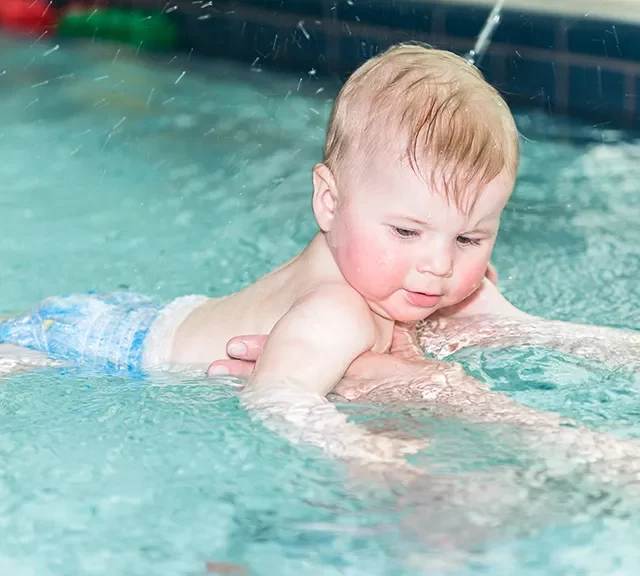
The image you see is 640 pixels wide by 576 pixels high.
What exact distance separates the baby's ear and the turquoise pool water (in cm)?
41

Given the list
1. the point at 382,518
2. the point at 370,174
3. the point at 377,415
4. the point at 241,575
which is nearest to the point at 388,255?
the point at 370,174

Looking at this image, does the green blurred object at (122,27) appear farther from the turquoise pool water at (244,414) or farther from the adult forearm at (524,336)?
the adult forearm at (524,336)

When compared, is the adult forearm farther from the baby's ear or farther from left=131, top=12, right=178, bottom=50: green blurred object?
left=131, top=12, right=178, bottom=50: green blurred object

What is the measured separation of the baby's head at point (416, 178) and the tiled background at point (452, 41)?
2.72 meters

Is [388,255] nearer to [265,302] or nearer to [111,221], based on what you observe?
[265,302]

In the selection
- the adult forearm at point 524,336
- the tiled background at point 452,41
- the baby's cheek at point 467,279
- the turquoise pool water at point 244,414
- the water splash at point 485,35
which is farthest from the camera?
the water splash at point 485,35

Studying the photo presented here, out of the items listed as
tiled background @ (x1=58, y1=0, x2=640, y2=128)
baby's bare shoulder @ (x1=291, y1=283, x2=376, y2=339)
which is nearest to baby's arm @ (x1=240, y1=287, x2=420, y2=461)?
baby's bare shoulder @ (x1=291, y1=283, x2=376, y2=339)

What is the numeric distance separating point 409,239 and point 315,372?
328 mm

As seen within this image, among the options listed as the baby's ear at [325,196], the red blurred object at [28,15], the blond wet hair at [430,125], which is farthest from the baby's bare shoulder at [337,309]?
the red blurred object at [28,15]

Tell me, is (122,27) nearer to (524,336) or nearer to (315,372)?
(524,336)

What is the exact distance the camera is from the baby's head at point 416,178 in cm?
233

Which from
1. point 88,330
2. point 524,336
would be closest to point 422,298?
point 524,336

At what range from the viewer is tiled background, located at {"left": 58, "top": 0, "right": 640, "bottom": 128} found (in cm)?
501

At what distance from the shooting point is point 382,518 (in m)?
2.04
